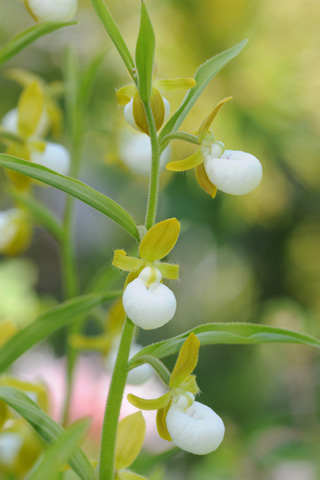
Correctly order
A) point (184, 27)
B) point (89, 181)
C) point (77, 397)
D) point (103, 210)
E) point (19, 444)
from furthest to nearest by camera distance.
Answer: point (89, 181) → point (184, 27) → point (77, 397) → point (19, 444) → point (103, 210)

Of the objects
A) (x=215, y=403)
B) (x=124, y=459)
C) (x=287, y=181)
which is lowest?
(x=124, y=459)

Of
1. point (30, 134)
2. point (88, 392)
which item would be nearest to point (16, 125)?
point (30, 134)

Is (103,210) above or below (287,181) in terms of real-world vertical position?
below

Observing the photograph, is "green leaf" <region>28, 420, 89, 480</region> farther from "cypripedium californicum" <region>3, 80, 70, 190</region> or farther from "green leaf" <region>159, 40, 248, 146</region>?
"cypripedium californicum" <region>3, 80, 70, 190</region>

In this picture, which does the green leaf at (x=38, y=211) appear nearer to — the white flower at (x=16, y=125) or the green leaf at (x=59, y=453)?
the white flower at (x=16, y=125)

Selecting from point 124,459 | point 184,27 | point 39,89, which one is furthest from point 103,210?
point 184,27

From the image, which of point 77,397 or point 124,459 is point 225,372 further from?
point 124,459

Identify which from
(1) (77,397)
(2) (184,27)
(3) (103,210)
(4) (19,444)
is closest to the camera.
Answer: (3) (103,210)
